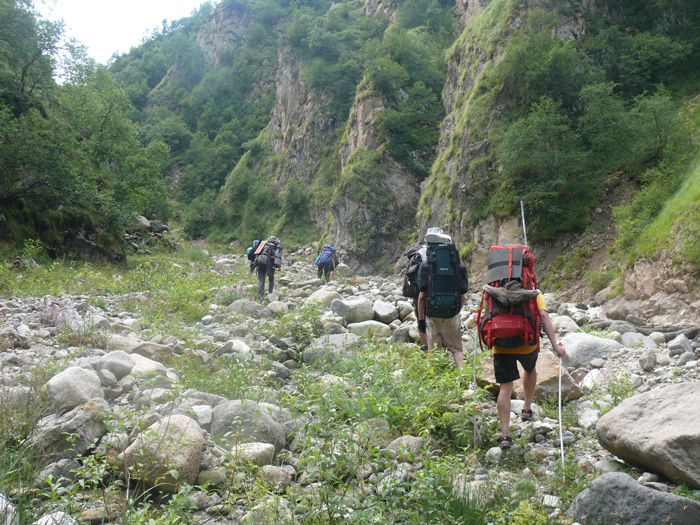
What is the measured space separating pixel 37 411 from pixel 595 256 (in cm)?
1450

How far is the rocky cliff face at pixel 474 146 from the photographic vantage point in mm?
17984

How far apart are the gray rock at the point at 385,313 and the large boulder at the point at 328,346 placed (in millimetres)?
1758

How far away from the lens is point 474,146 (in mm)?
19547

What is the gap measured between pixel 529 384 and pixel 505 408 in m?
0.54

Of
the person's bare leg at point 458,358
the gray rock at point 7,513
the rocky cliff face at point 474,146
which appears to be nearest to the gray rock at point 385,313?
the person's bare leg at point 458,358

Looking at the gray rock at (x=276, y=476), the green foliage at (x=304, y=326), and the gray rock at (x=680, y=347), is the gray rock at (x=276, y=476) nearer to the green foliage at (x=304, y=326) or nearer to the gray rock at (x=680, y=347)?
the green foliage at (x=304, y=326)

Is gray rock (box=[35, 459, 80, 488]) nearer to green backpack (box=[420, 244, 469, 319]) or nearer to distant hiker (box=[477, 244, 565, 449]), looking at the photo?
distant hiker (box=[477, 244, 565, 449])

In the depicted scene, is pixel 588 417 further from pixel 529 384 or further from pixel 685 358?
pixel 685 358

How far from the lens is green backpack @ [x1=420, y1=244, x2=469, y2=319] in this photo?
5.63 m

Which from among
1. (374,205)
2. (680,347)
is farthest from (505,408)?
(374,205)

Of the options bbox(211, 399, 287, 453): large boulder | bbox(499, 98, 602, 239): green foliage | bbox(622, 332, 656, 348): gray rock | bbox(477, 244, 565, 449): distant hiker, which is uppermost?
bbox(499, 98, 602, 239): green foliage

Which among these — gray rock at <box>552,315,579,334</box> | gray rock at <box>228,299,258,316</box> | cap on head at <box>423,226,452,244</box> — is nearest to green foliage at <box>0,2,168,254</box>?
gray rock at <box>228,299,258,316</box>

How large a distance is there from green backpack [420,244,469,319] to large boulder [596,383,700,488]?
7.68 feet

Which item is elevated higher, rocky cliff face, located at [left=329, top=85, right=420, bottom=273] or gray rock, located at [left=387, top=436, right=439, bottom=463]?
rocky cliff face, located at [left=329, top=85, right=420, bottom=273]
